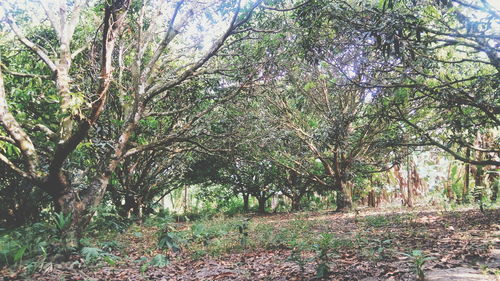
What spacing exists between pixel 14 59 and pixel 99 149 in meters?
3.93

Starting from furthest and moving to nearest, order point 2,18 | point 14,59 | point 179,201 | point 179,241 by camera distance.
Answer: point 179,201, point 14,59, point 2,18, point 179,241

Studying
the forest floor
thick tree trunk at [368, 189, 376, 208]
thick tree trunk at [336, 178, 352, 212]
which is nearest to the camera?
the forest floor

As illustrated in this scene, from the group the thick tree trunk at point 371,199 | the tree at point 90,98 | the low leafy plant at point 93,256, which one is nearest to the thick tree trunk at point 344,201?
the thick tree trunk at point 371,199

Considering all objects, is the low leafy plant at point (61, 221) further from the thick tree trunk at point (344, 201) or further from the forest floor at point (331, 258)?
the thick tree trunk at point (344, 201)

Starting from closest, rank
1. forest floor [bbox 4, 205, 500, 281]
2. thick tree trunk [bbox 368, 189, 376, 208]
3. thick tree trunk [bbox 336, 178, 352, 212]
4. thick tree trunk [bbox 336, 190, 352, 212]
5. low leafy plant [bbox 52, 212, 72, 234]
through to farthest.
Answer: forest floor [bbox 4, 205, 500, 281] < low leafy plant [bbox 52, 212, 72, 234] < thick tree trunk [bbox 336, 178, 352, 212] < thick tree trunk [bbox 336, 190, 352, 212] < thick tree trunk [bbox 368, 189, 376, 208]

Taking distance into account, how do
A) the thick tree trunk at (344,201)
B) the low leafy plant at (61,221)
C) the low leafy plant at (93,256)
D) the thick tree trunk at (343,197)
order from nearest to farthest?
the low leafy plant at (93,256), the low leafy plant at (61,221), the thick tree trunk at (343,197), the thick tree trunk at (344,201)

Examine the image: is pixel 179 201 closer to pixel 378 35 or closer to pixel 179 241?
pixel 179 241

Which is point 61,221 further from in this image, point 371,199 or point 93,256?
point 371,199

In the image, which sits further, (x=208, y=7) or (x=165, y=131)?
(x=165, y=131)

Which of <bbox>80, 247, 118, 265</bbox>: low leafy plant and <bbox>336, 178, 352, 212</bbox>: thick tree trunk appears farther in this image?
<bbox>336, 178, 352, 212</bbox>: thick tree trunk

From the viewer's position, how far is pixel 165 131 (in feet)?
40.8

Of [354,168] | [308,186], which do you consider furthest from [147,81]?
[308,186]

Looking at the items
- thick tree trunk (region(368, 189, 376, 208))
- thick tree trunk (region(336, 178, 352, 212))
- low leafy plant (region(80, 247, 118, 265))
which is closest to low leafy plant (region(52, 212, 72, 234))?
low leafy plant (region(80, 247, 118, 265))

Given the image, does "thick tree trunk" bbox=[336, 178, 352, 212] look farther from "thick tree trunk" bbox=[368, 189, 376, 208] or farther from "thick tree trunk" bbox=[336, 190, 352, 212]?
"thick tree trunk" bbox=[368, 189, 376, 208]
